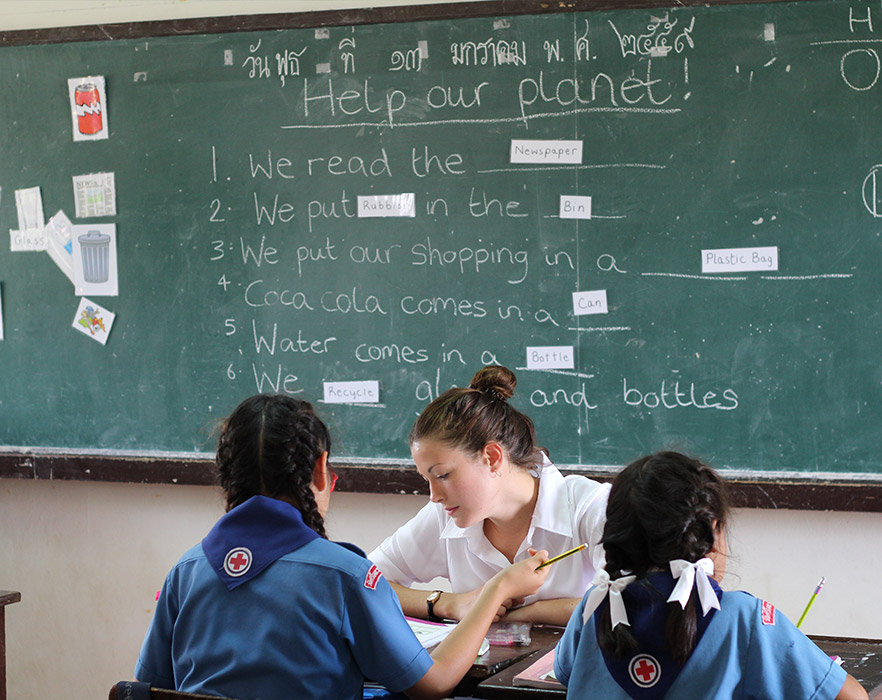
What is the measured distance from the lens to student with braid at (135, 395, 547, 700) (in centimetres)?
157

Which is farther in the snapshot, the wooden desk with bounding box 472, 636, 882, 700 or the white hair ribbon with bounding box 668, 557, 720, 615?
the wooden desk with bounding box 472, 636, 882, 700

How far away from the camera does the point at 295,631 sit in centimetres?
157

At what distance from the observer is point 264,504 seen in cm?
164

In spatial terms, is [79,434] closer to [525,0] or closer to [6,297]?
[6,297]

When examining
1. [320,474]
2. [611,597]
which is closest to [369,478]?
[320,474]

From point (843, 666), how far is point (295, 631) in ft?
3.12

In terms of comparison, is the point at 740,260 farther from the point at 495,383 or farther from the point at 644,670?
the point at 644,670

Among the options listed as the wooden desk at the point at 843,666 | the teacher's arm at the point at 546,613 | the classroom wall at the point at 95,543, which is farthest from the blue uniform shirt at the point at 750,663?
the classroom wall at the point at 95,543

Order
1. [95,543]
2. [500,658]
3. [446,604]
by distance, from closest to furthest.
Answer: [500,658], [446,604], [95,543]

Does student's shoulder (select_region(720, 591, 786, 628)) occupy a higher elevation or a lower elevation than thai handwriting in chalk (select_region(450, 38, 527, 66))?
lower

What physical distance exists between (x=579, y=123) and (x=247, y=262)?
3.88 ft

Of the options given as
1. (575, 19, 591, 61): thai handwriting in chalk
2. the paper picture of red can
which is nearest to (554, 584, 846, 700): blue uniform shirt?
(575, 19, 591, 61): thai handwriting in chalk

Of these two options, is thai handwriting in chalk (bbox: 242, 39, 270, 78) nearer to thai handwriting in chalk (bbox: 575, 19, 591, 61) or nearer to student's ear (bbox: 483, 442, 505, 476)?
thai handwriting in chalk (bbox: 575, 19, 591, 61)

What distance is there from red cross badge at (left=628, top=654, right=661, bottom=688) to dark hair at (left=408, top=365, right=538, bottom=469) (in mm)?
821
